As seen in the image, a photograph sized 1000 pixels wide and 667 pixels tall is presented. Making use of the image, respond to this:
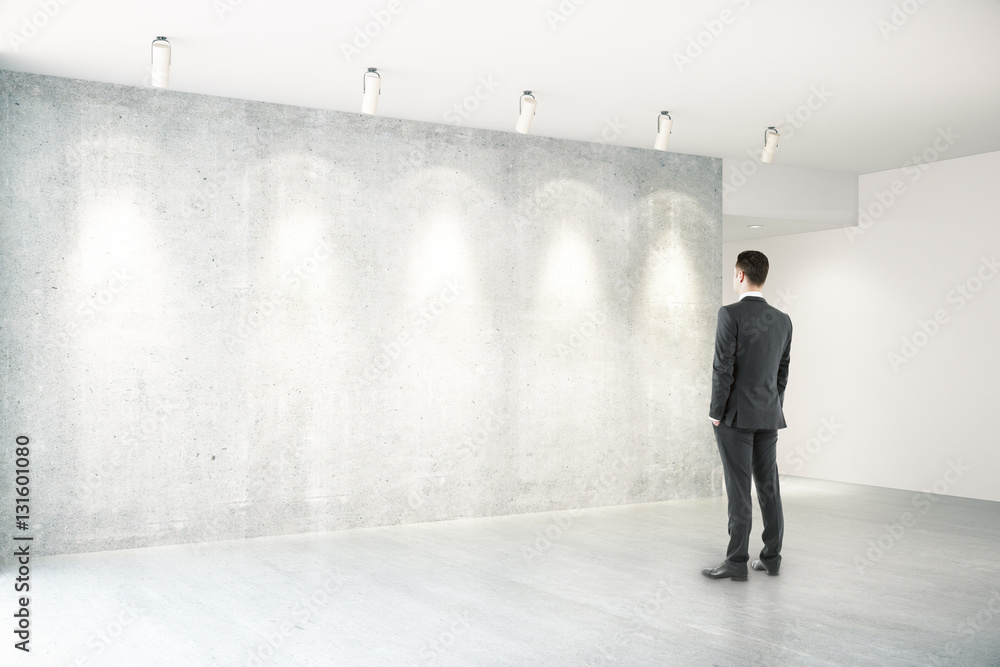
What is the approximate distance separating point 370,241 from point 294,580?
95.5 inches

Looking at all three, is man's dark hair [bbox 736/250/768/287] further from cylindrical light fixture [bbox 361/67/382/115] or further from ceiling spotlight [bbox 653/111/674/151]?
cylindrical light fixture [bbox 361/67/382/115]

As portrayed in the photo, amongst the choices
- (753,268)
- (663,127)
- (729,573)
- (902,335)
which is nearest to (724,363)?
(753,268)

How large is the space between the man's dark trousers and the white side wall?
373 centimetres

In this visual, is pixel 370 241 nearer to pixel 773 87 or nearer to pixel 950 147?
pixel 773 87

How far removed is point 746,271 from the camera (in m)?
4.48

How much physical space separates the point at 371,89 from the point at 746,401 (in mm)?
2728

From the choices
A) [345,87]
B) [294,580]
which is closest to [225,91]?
[345,87]

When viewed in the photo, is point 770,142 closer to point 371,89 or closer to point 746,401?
point 746,401

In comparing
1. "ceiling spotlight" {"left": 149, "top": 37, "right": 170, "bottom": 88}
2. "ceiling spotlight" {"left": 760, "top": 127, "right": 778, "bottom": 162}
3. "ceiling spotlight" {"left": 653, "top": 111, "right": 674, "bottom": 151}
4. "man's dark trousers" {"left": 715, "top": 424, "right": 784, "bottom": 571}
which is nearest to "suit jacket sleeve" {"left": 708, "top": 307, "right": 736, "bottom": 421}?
"man's dark trousers" {"left": 715, "top": 424, "right": 784, "bottom": 571}

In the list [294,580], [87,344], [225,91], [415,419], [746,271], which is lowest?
[294,580]

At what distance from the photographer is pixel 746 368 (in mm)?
4422

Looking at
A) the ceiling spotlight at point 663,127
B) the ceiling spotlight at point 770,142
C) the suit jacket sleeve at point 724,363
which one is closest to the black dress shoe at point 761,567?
the suit jacket sleeve at point 724,363

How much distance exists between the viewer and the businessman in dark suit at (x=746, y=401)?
4.39 m

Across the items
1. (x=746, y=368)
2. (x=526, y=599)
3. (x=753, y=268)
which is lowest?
(x=526, y=599)
